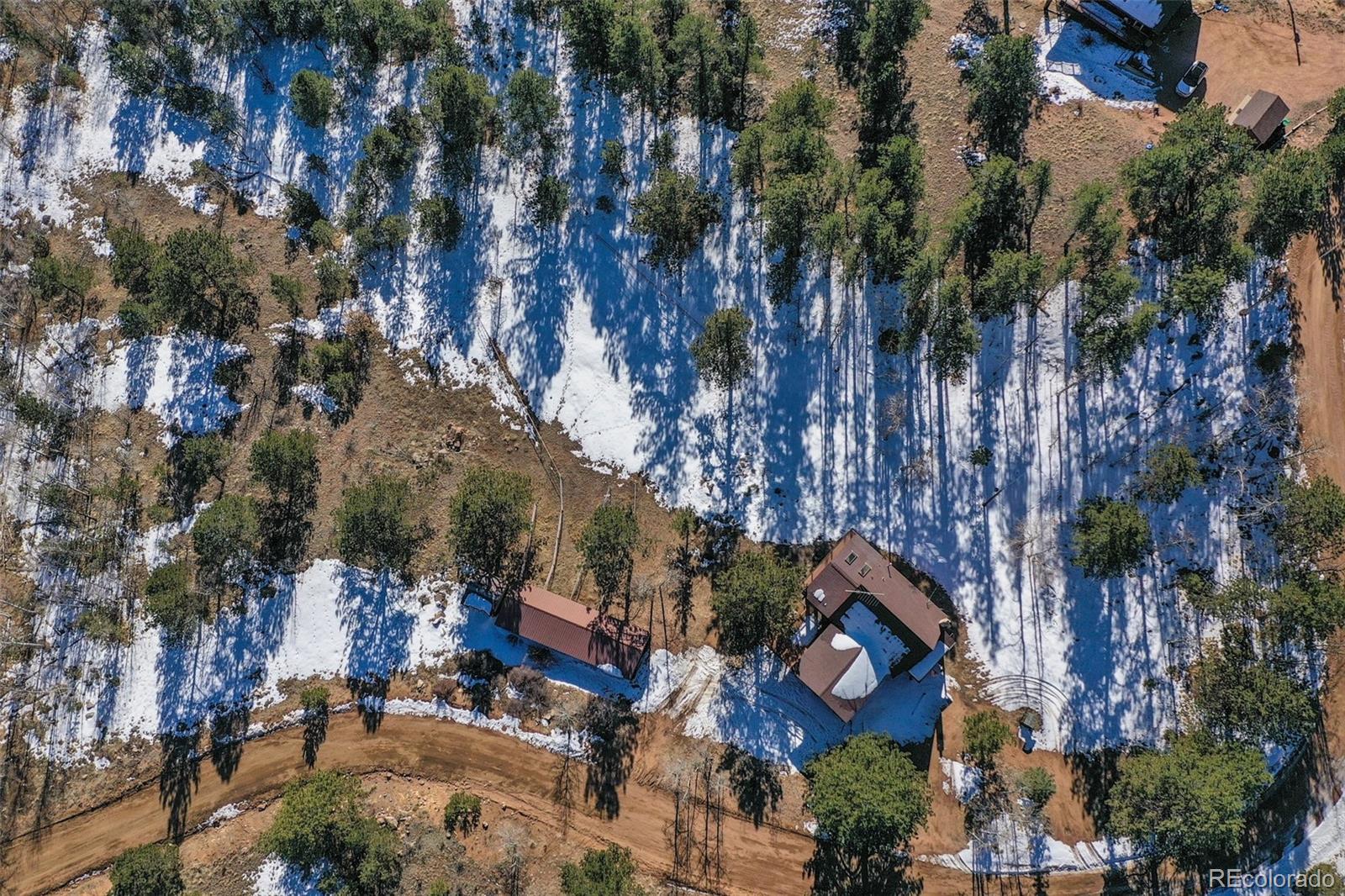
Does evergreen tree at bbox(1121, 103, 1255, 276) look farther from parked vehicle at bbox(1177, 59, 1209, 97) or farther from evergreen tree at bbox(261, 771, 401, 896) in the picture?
evergreen tree at bbox(261, 771, 401, 896)

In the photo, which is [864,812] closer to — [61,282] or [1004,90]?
[1004,90]

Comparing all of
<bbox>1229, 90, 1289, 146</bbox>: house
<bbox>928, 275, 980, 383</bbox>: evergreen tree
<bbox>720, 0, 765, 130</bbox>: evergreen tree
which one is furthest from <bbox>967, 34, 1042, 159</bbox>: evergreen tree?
<bbox>720, 0, 765, 130</bbox>: evergreen tree

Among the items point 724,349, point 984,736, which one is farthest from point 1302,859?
point 724,349

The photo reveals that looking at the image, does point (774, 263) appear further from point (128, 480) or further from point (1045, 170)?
point (128, 480)

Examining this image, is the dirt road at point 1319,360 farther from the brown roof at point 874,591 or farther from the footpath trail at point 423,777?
the footpath trail at point 423,777

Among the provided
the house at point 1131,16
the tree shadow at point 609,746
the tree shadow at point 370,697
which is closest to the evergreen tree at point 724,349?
the tree shadow at point 609,746

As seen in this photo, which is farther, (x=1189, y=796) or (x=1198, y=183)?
(x=1198, y=183)
